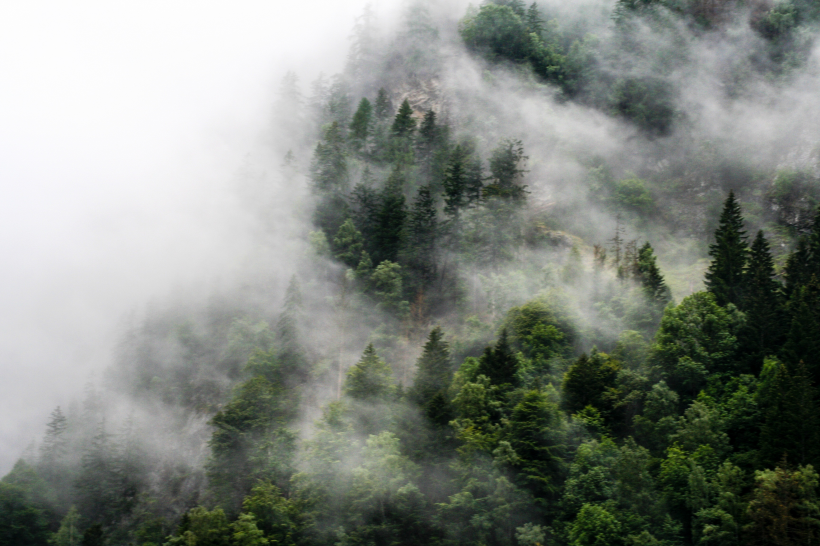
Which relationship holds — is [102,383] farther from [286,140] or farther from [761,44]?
Result: [761,44]

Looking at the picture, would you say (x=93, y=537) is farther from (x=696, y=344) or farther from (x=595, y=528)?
(x=696, y=344)

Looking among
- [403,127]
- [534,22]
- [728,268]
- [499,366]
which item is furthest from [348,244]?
[534,22]

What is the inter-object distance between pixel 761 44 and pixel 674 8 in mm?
15607

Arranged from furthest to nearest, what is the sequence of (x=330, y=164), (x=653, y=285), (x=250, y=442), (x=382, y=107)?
1. (x=382, y=107)
2. (x=330, y=164)
3. (x=653, y=285)
4. (x=250, y=442)

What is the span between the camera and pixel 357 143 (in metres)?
114

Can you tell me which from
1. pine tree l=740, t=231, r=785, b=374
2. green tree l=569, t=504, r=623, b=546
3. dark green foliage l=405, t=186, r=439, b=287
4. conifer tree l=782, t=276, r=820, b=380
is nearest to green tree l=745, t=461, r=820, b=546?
green tree l=569, t=504, r=623, b=546

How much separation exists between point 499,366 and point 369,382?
1292 centimetres

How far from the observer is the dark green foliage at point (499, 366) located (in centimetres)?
7106

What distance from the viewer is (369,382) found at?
7550cm

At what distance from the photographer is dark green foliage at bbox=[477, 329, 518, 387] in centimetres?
7106

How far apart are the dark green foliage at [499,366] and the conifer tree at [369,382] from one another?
9.67 meters

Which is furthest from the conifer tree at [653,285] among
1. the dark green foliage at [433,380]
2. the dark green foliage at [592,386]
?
the dark green foliage at [433,380]

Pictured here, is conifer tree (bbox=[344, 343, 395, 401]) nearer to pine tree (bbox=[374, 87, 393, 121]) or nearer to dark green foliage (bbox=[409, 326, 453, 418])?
dark green foliage (bbox=[409, 326, 453, 418])

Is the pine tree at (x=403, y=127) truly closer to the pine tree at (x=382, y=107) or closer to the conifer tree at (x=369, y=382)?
the pine tree at (x=382, y=107)
